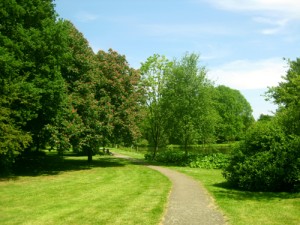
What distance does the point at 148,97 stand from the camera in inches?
1497

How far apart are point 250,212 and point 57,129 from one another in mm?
15404

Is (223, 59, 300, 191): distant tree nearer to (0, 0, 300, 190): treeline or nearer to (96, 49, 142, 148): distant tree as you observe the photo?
(0, 0, 300, 190): treeline

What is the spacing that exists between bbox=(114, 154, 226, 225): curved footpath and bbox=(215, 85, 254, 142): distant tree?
54.2m

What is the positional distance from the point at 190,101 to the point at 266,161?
55.4ft

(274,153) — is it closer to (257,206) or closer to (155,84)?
(257,206)

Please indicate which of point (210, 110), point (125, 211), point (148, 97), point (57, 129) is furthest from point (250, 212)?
point (148, 97)

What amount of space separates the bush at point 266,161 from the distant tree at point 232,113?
5150 centimetres

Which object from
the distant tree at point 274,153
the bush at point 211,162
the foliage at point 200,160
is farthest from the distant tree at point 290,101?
the bush at point 211,162

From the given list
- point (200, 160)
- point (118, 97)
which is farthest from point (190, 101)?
point (118, 97)

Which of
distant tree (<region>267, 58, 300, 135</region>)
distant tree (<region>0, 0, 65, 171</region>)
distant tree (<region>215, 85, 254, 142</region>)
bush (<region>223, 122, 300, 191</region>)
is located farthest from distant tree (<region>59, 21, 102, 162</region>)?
distant tree (<region>215, 85, 254, 142</region>)

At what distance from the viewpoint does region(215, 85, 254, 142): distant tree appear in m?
70.6

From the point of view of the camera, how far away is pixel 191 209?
35.1 ft

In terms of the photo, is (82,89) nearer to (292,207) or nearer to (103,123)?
(103,123)

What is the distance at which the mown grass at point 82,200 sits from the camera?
975 cm
